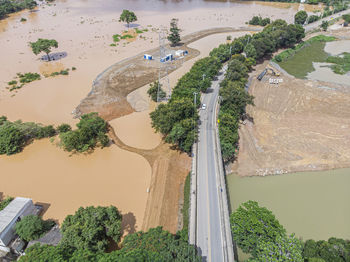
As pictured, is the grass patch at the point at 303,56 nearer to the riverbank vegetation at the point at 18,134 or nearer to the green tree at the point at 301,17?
the green tree at the point at 301,17

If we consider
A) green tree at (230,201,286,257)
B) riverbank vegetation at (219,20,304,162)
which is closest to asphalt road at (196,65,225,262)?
riverbank vegetation at (219,20,304,162)

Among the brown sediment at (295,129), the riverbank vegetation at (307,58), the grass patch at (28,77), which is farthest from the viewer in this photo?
the riverbank vegetation at (307,58)

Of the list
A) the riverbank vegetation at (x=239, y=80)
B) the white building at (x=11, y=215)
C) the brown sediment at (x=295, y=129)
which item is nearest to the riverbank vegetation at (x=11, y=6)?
the riverbank vegetation at (x=239, y=80)

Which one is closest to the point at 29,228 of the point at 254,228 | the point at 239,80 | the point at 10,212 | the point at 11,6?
the point at 10,212

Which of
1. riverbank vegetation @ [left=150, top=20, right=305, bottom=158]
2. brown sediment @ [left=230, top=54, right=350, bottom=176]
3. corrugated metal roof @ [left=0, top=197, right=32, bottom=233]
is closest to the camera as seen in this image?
corrugated metal roof @ [left=0, top=197, right=32, bottom=233]

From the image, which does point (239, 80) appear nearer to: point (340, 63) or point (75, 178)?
point (75, 178)

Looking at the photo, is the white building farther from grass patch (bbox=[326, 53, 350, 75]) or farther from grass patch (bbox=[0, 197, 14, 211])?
grass patch (bbox=[326, 53, 350, 75])
